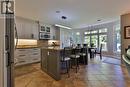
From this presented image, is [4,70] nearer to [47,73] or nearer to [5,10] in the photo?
[5,10]

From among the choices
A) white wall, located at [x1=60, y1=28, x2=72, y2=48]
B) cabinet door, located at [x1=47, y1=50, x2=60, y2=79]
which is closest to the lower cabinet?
cabinet door, located at [x1=47, y1=50, x2=60, y2=79]

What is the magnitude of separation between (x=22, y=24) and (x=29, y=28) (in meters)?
0.53

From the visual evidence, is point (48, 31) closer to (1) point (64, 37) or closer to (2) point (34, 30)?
(2) point (34, 30)

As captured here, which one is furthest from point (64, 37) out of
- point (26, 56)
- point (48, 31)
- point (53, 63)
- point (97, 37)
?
point (53, 63)

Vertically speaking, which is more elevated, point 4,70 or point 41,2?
point 41,2

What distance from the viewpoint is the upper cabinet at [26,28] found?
6.59m

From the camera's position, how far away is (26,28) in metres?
7.07

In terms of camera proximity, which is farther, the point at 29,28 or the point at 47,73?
the point at 29,28

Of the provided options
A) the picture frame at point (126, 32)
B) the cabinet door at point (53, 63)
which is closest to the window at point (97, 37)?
the picture frame at point (126, 32)

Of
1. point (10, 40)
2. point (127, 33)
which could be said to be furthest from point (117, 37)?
point (10, 40)

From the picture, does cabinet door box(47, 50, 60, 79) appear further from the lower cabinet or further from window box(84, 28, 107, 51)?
window box(84, 28, 107, 51)

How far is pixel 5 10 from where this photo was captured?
1.25 meters

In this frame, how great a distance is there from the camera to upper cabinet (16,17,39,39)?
21.6ft

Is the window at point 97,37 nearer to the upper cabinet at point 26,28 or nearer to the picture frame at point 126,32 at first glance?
the picture frame at point 126,32
